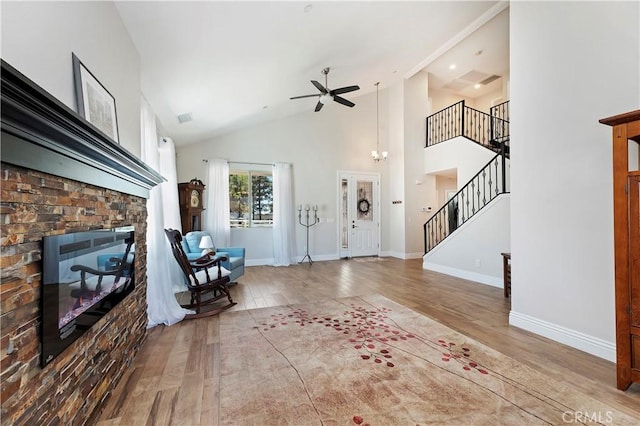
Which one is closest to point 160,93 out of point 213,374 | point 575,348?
point 213,374

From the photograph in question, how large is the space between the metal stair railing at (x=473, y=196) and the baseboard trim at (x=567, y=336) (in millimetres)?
2443

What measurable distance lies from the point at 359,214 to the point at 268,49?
512 cm

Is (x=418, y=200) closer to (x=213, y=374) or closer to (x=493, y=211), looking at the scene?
(x=493, y=211)

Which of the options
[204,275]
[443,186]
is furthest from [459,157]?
[204,275]

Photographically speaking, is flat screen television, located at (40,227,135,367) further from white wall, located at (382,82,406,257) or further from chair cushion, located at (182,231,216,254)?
white wall, located at (382,82,406,257)

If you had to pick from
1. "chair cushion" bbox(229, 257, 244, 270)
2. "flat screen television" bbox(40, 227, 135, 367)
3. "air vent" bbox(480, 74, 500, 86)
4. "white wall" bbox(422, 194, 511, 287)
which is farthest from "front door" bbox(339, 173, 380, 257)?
"flat screen television" bbox(40, 227, 135, 367)

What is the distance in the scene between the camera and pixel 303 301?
3918mm

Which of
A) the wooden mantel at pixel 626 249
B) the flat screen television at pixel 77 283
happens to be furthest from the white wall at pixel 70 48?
the wooden mantel at pixel 626 249

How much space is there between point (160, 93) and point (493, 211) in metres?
5.46

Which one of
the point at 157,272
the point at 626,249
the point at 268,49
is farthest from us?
the point at 268,49

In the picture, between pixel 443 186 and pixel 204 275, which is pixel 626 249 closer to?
pixel 204 275

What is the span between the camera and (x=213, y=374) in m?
2.14

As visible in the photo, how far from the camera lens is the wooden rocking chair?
11.0 ft

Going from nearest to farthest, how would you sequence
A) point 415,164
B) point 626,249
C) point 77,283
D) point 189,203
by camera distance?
point 77,283 → point 626,249 → point 189,203 → point 415,164
